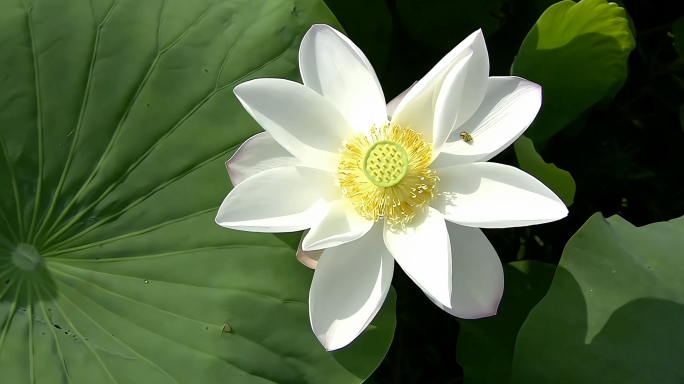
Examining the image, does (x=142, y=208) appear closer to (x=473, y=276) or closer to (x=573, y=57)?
(x=473, y=276)

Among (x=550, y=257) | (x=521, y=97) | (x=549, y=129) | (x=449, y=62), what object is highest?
(x=449, y=62)

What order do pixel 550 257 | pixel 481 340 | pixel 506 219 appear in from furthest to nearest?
pixel 550 257, pixel 481 340, pixel 506 219

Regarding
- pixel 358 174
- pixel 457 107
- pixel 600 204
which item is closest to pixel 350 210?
pixel 358 174

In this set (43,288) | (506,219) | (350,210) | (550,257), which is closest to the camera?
(506,219)

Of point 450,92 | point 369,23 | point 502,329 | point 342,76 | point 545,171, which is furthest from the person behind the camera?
point 369,23

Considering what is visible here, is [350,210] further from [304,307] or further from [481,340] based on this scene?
→ [481,340]

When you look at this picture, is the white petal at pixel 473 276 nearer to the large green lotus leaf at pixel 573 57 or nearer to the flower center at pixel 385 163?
the flower center at pixel 385 163

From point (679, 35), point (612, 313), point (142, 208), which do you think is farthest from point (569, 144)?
point (142, 208)
